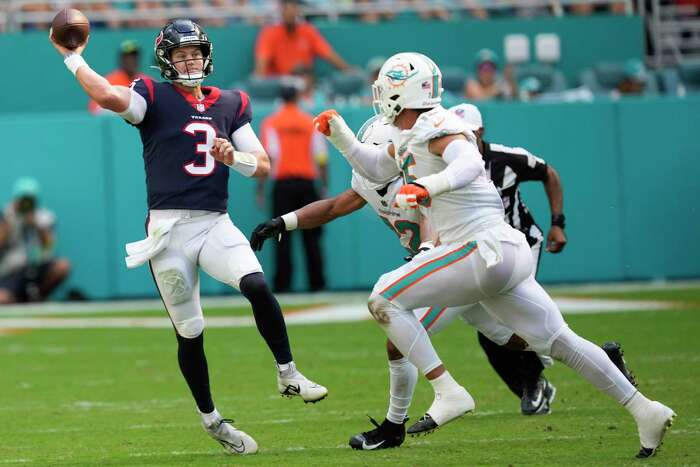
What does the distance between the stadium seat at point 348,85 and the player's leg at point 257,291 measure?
9.41m

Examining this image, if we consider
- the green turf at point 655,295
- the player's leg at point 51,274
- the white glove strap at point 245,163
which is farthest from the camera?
the player's leg at point 51,274

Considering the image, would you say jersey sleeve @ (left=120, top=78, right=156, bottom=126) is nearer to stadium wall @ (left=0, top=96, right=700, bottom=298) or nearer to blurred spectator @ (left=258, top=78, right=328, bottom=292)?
blurred spectator @ (left=258, top=78, right=328, bottom=292)

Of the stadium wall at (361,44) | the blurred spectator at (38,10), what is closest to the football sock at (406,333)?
the stadium wall at (361,44)

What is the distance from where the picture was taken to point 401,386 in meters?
Answer: 6.33

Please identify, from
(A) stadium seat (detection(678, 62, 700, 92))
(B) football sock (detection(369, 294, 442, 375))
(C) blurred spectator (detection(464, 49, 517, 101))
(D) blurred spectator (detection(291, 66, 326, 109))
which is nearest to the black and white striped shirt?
(B) football sock (detection(369, 294, 442, 375))

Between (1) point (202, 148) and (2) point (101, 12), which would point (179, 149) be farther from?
(2) point (101, 12)

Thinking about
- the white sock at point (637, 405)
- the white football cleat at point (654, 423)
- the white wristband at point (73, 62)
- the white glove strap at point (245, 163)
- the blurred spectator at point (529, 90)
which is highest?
the blurred spectator at point (529, 90)

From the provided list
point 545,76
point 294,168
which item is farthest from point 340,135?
point 545,76

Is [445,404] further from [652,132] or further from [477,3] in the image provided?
[477,3]

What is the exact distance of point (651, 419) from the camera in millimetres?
5715

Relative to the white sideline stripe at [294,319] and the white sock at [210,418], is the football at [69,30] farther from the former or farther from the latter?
the white sideline stripe at [294,319]

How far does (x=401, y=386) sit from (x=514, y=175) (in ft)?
5.80

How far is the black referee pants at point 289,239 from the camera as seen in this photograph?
1481cm

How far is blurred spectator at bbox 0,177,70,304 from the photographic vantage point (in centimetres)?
1490
